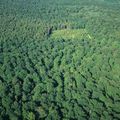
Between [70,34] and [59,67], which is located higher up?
[70,34]

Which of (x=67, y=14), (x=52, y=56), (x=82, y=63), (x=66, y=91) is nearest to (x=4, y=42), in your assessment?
(x=52, y=56)

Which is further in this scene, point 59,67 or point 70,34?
point 70,34

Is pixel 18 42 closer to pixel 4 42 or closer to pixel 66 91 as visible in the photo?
pixel 4 42

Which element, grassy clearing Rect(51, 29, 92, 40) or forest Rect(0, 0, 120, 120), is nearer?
forest Rect(0, 0, 120, 120)

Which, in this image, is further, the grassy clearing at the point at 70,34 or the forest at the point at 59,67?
the grassy clearing at the point at 70,34
